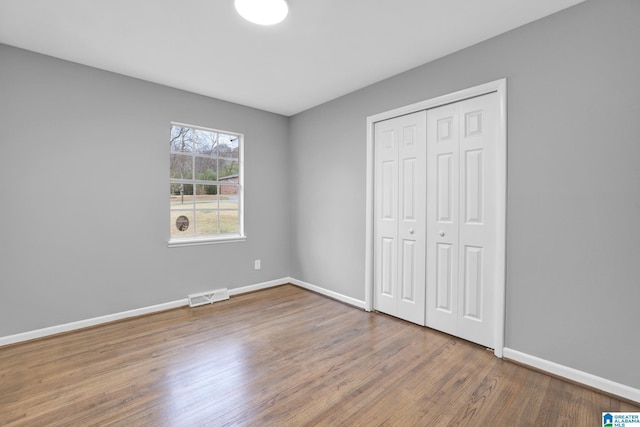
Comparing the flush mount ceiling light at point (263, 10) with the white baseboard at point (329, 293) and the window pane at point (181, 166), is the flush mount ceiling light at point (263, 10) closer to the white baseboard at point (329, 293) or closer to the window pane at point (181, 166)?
the window pane at point (181, 166)

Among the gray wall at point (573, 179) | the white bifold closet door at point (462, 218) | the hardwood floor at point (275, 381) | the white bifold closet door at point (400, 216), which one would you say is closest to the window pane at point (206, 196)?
the hardwood floor at point (275, 381)

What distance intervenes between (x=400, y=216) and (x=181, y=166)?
107 inches

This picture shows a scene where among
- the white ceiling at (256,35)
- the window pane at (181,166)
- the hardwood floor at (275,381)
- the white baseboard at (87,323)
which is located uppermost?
the white ceiling at (256,35)

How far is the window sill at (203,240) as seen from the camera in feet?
11.3

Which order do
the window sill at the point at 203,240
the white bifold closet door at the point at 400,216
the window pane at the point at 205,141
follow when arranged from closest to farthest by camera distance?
the white bifold closet door at the point at 400,216 < the window sill at the point at 203,240 < the window pane at the point at 205,141

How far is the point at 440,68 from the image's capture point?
2.69 meters

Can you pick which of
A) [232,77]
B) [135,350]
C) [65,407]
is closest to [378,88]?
[232,77]

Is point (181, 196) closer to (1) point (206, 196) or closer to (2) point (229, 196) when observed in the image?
(1) point (206, 196)

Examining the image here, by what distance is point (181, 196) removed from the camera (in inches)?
141

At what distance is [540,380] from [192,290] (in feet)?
11.5

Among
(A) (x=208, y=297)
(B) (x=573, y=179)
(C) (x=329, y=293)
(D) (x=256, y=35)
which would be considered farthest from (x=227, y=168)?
(B) (x=573, y=179)

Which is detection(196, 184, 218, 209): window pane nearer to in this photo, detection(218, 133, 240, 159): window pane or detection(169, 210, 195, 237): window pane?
detection(169, 210, 195, 237): window pane

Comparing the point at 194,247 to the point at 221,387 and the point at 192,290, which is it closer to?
the point at 192,290

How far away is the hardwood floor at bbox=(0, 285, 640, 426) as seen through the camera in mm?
1677
